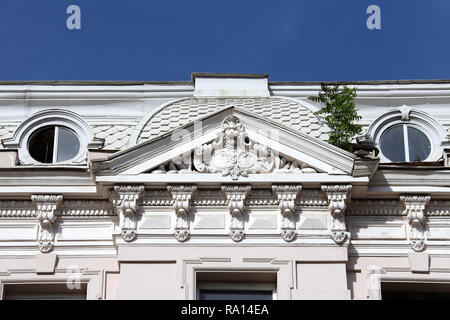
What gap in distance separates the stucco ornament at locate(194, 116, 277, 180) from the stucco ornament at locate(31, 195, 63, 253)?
7.82 ft

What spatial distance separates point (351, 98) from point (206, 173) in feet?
12.3

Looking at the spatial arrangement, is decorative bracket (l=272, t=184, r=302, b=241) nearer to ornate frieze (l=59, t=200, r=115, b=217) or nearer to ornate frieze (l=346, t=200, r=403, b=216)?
ornate frieze (l=346, t=200, r=403, b=216)

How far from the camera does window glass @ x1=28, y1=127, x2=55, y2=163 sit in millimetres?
21906

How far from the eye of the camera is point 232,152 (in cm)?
1928

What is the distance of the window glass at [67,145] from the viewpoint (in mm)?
21797

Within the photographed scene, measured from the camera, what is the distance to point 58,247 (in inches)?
752

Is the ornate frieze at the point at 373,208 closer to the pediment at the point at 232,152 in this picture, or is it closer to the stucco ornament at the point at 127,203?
the pediment at the point at 232,152

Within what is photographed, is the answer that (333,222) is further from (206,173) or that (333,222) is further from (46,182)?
(46,182)

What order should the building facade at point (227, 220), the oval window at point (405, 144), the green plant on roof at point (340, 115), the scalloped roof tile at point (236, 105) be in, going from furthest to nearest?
the oval window at point (405, 144) → the scalloped roof tile at point (236, 105) → the green plant on roof at point (340, 115) → the building facade at point (227, 220)

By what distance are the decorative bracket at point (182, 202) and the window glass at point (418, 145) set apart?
5039 millimetres

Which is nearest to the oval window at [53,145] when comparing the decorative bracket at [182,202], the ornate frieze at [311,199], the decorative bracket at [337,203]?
the decorative bracket at [182,202]

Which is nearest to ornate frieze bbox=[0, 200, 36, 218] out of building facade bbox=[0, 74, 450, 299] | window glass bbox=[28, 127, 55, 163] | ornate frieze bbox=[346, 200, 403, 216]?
building facade bbox=[0, 74, 450, 299]

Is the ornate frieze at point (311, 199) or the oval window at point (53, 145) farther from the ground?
the oval window at point (53, 145)
